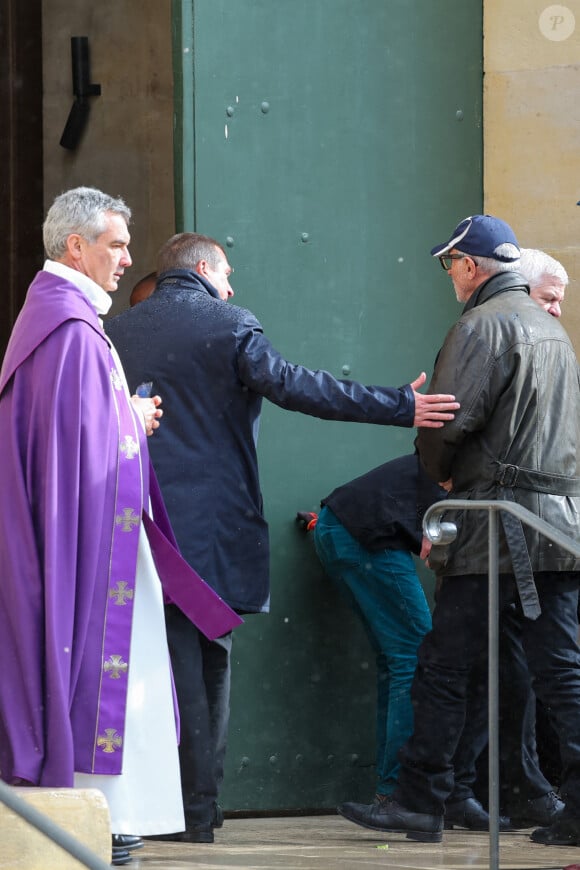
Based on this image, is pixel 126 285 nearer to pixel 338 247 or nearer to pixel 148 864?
pixel 338 247

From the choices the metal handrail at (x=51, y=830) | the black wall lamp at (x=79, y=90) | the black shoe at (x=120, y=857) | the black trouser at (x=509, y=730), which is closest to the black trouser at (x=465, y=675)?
the black trouser at (x=509, y=730)

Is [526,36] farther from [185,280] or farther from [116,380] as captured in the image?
[116,380]

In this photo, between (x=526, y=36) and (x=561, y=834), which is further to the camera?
(x=526, y=36)

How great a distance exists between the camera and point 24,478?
4938 mm

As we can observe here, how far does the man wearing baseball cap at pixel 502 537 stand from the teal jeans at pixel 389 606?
624 millimetres

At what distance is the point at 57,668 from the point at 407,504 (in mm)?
2016

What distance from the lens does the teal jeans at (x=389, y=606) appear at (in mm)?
6418

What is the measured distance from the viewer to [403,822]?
574 cm

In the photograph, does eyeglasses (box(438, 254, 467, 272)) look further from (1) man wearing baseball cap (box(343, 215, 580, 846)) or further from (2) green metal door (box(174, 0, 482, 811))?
(2) green metal door (box(174, 0, 482, 811))

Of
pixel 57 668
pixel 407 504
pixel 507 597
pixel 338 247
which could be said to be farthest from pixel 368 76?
pixel 57 668

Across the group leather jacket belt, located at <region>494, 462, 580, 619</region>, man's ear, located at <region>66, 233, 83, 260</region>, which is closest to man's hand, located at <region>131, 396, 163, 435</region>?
man's ear, located at <region>66, 233, 83, 260</region>

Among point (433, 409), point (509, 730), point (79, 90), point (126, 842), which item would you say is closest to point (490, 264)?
point (433, 409)

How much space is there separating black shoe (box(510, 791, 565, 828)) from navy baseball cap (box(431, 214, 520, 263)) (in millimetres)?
1852

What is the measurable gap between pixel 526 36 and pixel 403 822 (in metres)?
3.26
